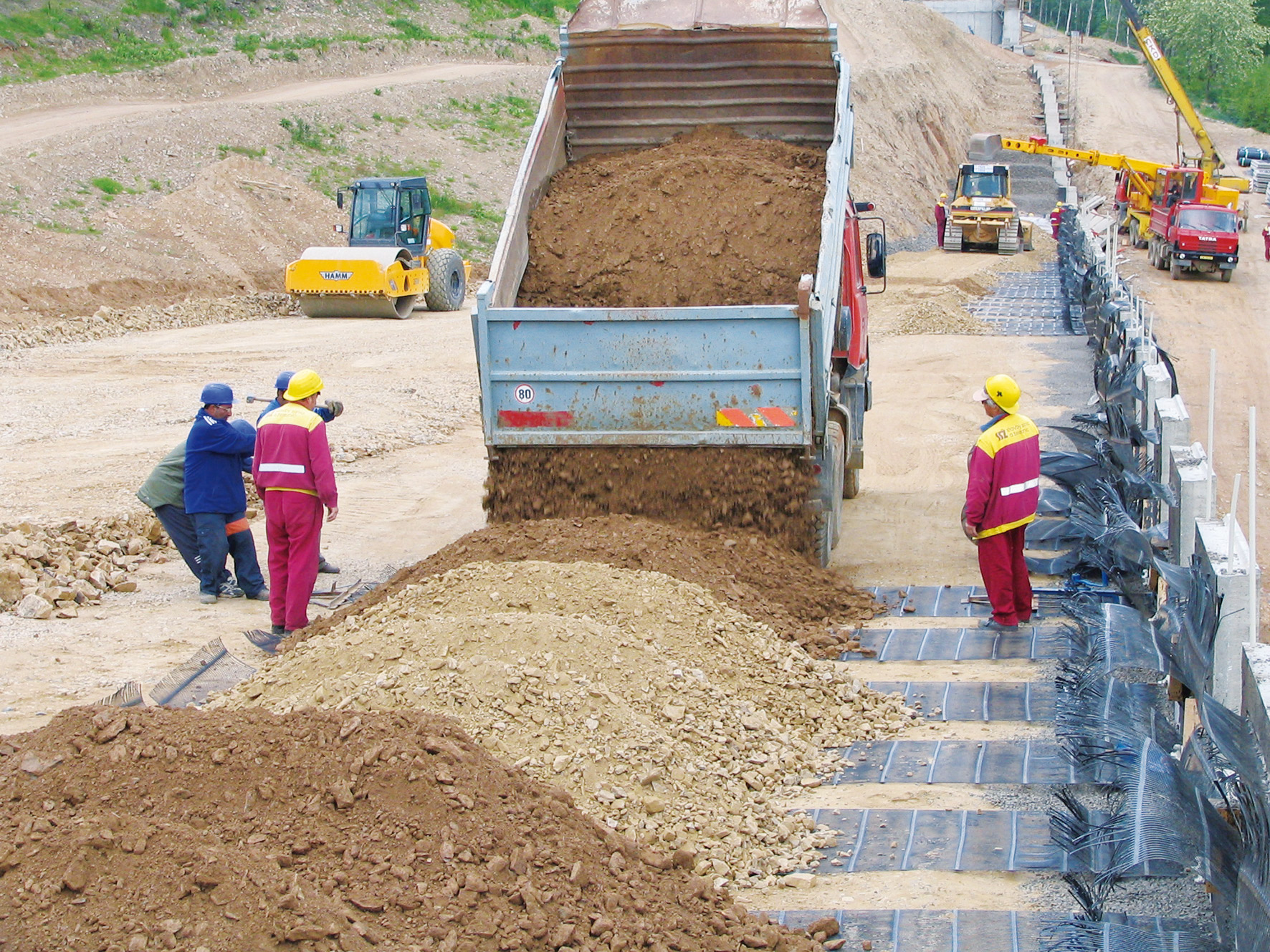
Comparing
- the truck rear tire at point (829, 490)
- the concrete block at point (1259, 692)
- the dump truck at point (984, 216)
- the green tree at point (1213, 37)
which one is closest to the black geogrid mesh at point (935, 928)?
the concrete block at point (1259, 692)

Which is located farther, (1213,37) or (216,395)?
(1213,37)

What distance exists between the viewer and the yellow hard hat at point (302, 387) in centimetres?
764

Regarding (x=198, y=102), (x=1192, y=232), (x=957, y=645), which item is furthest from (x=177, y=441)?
(x=198, y=102)

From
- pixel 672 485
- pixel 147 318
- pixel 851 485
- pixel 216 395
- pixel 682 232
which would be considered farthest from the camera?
pixel 147 318

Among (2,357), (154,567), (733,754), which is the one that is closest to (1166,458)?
(733,754)

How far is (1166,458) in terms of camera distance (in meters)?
6.67

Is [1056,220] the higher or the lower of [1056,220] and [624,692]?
the lower

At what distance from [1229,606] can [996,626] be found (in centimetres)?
258

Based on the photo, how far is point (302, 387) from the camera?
25.1 ft

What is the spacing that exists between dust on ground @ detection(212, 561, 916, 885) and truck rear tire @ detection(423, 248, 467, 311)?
16.5 m

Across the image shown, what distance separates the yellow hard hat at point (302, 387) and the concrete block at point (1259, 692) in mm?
5447

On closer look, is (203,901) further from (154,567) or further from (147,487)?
(154,567)

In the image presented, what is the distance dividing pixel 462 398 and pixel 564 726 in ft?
31.5

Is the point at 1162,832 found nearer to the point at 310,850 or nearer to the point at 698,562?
the point at 310,850
